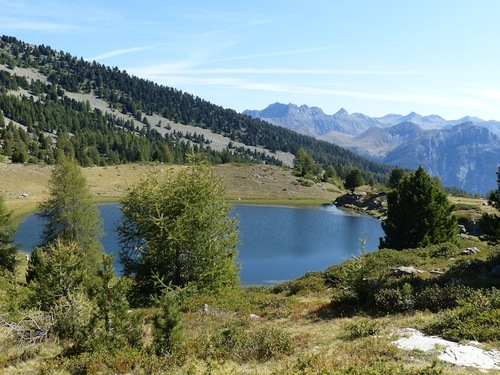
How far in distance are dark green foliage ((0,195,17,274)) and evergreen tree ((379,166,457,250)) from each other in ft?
124

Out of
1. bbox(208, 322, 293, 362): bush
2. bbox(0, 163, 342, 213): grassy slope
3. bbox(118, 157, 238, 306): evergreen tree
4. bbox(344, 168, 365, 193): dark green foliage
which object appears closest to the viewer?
bbox(208, 322, 293, 362): bush

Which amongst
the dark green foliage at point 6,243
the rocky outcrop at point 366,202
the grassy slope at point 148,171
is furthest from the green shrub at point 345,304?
the rocky outcrop at point 366,202

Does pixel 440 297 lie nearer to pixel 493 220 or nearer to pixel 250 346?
pixel 250 346

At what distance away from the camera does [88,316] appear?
14539 millimetres

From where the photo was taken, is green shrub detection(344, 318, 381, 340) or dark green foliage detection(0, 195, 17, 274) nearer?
green shrub detection(344, 318, 381, 340)

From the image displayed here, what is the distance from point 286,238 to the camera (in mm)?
70688

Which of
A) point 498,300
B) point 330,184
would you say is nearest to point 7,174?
point 330,184

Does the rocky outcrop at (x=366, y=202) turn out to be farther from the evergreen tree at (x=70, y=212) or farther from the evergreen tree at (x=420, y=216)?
the evergreen tree at (x=70, y=212)

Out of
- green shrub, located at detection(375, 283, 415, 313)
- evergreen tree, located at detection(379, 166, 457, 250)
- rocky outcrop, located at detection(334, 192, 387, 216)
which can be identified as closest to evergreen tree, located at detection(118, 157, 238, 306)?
green shrub, located at detection(375, 283, 415, 313)

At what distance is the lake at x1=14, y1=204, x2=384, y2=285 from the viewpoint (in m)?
51.2

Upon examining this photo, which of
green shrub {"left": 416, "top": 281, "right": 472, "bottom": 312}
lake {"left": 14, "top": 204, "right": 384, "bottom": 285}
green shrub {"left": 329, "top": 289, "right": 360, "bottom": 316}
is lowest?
lake {"left": 14, "top": 204, "right": 384, "bottom": 285}

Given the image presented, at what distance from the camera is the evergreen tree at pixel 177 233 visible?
81.6ft

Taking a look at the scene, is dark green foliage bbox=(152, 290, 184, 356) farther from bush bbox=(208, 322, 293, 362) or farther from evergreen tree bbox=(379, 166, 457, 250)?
evergreen tree bbox=(379, 166, 457, 250)

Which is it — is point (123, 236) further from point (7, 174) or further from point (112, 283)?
point (7, 174)
